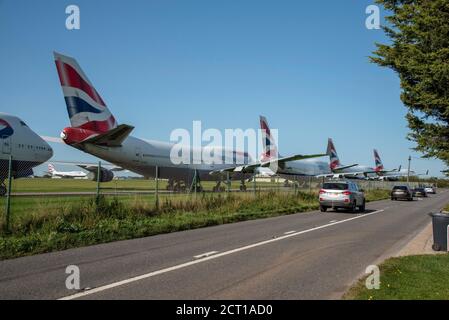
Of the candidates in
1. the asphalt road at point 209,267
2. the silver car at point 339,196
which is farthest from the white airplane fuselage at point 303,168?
the asphalt road at point 209,267

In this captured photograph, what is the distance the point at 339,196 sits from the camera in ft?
76.5

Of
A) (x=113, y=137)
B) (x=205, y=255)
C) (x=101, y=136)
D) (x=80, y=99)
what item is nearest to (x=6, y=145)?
(x=80, y=99)

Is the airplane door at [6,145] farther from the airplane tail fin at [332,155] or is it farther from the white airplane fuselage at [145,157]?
the airplane tail fin at [332,155]

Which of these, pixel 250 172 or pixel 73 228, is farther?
pixel 250 172

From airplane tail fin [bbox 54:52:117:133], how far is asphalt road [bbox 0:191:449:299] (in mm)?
15300

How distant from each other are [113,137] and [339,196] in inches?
535

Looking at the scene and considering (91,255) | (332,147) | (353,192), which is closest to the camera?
(91,255)

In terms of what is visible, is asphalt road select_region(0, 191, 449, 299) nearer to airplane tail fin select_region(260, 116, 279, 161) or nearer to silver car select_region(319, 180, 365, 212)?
silver car select_region(319, 180, 365, 212)

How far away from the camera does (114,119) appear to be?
95.7ft

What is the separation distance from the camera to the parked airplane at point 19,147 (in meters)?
23.7

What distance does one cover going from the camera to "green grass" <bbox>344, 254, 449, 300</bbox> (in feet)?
20.1
